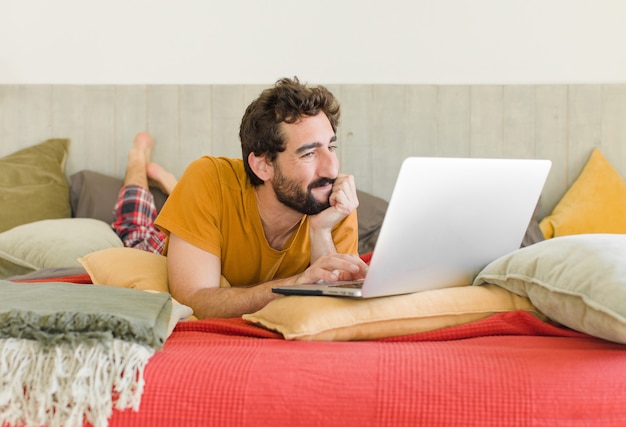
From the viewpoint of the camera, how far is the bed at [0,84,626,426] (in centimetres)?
Result: 111

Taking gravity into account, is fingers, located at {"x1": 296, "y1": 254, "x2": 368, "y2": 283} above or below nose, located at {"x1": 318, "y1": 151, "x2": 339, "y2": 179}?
below

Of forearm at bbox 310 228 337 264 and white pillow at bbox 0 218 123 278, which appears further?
white pillow at bbox 0 218 123 278

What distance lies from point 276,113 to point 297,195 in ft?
0.71

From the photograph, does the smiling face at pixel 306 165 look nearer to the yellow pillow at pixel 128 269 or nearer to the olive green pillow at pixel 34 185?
the yellow pillow at pixel 128 269

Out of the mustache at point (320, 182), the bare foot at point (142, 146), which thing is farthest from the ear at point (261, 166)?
the bare foot at point (142, 146)

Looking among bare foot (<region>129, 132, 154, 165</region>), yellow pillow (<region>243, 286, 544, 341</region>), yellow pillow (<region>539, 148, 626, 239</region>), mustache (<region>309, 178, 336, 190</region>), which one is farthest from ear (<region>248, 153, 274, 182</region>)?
yellow pillow (<region>539, 148, 626, 239</region>)

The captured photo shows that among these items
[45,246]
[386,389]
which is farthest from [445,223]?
[45,246]

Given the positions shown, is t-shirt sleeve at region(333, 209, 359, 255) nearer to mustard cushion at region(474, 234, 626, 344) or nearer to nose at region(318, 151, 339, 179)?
nose at region(318, 151, 339, 179)

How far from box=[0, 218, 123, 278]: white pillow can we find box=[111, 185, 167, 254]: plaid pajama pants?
0.47ft

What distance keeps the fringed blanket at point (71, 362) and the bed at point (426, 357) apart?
0.05 ft
